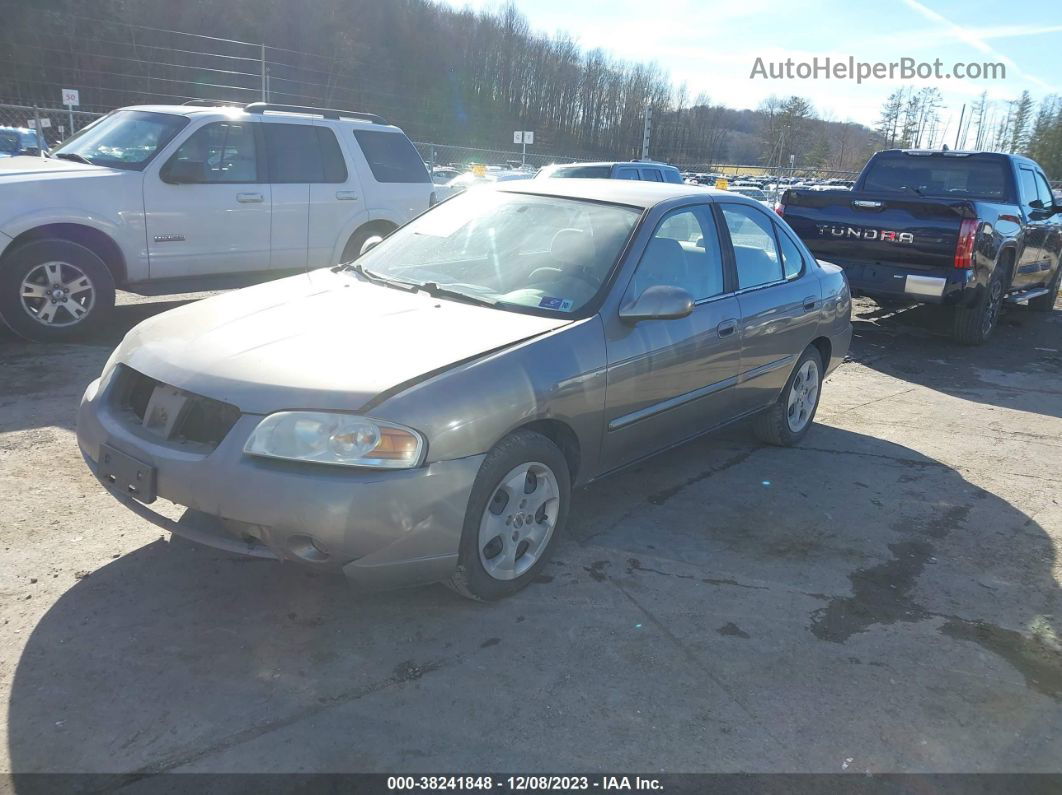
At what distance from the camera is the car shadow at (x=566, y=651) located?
2.45 metres

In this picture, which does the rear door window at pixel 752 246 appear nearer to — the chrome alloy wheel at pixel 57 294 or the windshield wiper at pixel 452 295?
the windshield wiper at pixel 452 295

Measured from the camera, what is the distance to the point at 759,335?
4629 millimetres

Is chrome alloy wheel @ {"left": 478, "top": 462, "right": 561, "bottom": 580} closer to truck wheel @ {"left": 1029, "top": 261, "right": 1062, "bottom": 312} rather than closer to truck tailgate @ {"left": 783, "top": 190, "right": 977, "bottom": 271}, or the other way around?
truck tailgate @ {"left": 783, "top": 190, "right": 977, "bottom": 271}

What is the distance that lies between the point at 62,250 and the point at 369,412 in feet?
16.3

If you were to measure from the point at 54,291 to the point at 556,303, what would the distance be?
4838 mm

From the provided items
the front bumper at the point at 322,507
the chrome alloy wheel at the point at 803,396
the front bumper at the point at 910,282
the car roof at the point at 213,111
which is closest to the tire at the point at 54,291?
the car roof at the point at 213,111

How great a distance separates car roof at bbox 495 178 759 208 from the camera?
4.15m

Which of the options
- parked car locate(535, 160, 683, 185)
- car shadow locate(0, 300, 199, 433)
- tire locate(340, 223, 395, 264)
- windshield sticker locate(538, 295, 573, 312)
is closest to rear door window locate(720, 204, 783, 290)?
windshield sticker locate(538, 295, 573, 312)

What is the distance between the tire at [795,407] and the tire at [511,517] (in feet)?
7.37

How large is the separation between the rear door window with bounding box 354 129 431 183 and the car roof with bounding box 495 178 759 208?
4.23 m

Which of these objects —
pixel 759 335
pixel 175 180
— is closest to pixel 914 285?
pixel 759 335

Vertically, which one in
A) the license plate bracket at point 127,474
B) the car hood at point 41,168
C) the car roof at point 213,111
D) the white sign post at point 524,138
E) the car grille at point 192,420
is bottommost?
the license plate bracket at point 127,474

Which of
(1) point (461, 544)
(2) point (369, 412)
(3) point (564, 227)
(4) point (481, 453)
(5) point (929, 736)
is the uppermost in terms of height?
(3) point (564, 227)

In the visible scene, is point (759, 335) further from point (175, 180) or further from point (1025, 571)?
point (175, 180)
